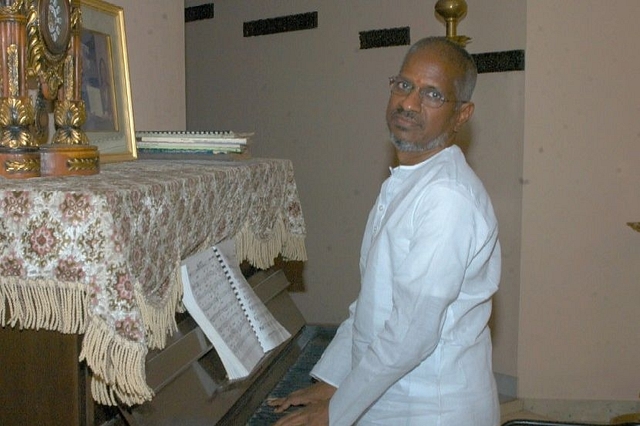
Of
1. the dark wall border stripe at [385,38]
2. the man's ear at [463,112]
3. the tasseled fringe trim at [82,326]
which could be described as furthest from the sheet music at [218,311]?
the dark wall border stripe at [385,38]

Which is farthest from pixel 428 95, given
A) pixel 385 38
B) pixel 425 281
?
pixel 385 38

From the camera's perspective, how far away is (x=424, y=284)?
52.5 inches

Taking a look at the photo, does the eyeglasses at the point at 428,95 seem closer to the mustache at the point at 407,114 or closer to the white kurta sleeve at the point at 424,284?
the mustache at the point at 407,114

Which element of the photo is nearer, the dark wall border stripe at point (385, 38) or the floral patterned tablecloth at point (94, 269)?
the floral patterned tablecloth at point (94, 269)

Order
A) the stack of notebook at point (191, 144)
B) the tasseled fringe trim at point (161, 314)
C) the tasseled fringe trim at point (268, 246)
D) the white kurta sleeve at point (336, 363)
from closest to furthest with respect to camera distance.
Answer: the tasseled fringe trim at point (161, 314), the white kurta sleeve at point (336, 363), the tasseled fringe trim at point (268, 246), the stack of notebook at point (191, 144)

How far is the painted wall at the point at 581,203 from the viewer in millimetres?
3539

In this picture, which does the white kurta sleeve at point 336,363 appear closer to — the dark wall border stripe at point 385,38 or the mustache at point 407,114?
the mustache at point 407,114

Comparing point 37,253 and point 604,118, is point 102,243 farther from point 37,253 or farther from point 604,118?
point 604,118

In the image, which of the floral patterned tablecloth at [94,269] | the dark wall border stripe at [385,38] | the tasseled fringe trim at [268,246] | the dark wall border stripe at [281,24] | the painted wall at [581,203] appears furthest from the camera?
the dark wall border stripe at [281,24]

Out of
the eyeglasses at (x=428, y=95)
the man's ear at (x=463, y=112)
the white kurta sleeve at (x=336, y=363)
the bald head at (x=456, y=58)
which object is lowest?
the white kurta sleeve at (x=336, y=363)

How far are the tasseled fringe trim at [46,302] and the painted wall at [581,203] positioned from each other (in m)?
2.95

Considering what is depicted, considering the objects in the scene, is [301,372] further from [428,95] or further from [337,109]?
[337,109]

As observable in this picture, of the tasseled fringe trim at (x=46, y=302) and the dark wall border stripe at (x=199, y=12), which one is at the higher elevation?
the dark wall border stripe at (x=199, y=12)

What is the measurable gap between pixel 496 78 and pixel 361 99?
848 millimetres
